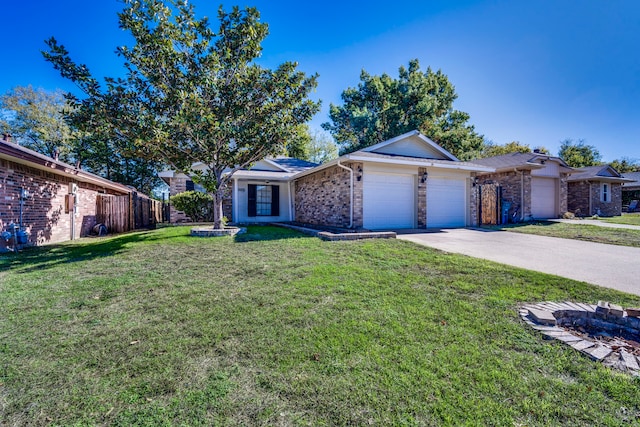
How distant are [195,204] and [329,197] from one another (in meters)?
6.77

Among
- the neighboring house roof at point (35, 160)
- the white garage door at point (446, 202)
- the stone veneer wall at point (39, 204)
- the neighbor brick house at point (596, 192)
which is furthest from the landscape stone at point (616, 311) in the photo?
the neighbor brick house at point (596, 192)

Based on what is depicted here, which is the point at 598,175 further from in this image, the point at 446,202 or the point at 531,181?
the point at 446,202

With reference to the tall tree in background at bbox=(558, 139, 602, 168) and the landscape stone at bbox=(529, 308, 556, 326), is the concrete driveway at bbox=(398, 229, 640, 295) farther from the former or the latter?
the tall tree in background at bbox=(558, 139, 602, 168)

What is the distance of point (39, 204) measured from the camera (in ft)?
26.7

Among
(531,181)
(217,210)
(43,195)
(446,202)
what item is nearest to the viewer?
(43,195)

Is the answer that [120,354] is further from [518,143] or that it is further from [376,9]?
[518,143]

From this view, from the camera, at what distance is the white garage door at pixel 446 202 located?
37.7 ft

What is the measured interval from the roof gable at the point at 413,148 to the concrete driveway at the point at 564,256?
530 cm

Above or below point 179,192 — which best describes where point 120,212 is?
below

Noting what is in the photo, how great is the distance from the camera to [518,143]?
33.4m

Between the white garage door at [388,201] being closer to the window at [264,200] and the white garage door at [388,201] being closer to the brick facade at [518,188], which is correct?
the window at [264,200]

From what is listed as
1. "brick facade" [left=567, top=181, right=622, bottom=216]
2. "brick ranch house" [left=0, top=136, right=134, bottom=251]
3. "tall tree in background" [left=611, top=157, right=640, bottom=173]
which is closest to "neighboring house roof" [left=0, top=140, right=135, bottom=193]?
"brick ranch house" [left=0, top=136, right=134, bottom=251]

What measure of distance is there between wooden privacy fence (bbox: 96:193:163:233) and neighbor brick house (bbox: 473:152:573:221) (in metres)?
18.5

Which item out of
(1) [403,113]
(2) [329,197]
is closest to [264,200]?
(2) [329,197]
